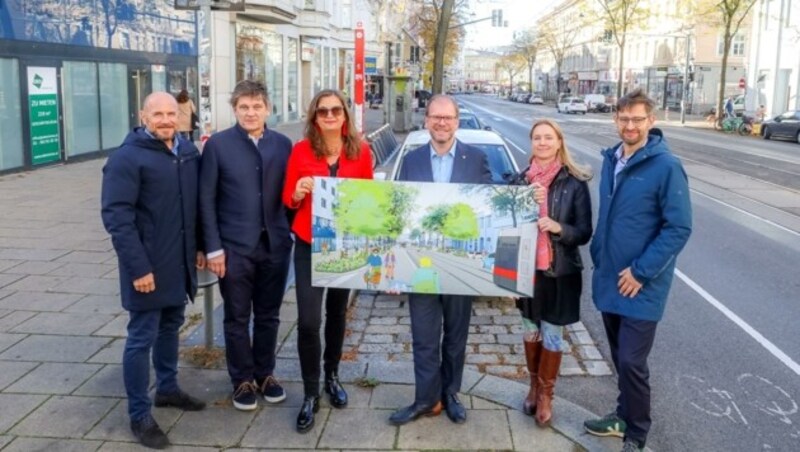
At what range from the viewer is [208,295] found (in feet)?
17.4

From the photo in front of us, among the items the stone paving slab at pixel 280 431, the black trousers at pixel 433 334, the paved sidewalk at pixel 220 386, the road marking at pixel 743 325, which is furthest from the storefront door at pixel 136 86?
the black trousers at pixel 433 334

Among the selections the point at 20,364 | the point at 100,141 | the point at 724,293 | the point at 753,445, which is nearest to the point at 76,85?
the point at 100,141

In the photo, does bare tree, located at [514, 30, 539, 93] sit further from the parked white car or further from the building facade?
the building facade

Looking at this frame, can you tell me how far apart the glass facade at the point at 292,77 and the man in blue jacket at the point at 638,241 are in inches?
1280

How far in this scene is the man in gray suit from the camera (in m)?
4.18

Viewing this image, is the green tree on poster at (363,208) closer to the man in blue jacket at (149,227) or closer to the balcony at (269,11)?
the man in blue jacket at (149,227)

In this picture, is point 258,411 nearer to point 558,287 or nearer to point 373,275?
point 373,275

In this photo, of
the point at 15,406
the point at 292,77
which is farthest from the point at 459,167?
the point at 292,77

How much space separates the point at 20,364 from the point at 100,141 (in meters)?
14.9

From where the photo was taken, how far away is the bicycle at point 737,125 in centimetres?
3738

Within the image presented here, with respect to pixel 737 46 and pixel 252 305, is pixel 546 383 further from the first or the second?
pixel 737 46

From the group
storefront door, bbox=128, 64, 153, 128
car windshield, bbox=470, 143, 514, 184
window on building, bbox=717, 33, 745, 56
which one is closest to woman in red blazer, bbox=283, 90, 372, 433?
car windshield, bbox=470, 143, 514, 184

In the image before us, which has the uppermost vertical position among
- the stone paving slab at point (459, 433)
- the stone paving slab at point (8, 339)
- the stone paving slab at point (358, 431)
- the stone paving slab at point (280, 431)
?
the stone paving slab at point (8, 339)

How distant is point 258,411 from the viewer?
4.48 m
